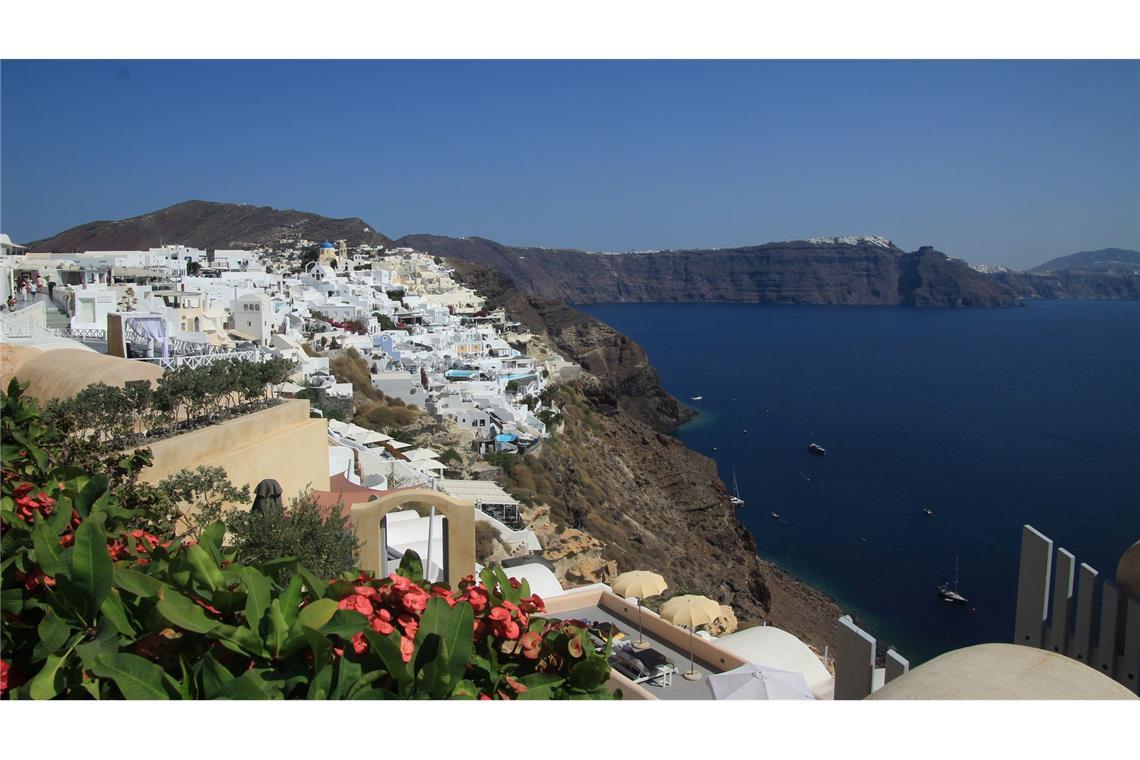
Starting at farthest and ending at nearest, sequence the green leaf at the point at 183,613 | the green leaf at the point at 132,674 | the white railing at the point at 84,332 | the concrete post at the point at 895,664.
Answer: the white railing at the point at 84,332 → the concrete post at the point at 895,664 → the green leaf at the point at 183,613 → the green leaf at the point at 132,674

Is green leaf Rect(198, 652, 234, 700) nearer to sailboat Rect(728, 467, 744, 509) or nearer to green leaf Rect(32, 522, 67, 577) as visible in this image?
green leaf Rect(32, 522, 67, 577)

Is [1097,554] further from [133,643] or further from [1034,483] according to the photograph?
[133,643]

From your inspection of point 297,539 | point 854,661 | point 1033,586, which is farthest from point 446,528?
point 1033,586

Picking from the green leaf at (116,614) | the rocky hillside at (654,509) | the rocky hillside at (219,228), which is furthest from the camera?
the rocky hillside at (219,228)

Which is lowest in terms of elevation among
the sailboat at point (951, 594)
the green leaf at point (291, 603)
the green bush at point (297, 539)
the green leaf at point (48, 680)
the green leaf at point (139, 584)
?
the sailboat at point (951, 594)

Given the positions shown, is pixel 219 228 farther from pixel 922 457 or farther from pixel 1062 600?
pixel 1062 600

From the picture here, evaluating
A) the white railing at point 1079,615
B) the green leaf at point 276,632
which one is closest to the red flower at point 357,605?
the green leaf at point 276,632

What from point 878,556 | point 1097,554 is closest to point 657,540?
point 878,556

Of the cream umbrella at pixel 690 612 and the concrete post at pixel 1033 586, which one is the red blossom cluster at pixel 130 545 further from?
the cream umbrella at pixel 690 612

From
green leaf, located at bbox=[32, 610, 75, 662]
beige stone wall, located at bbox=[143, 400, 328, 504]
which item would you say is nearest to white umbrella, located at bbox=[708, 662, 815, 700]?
beige stone wall, located at bbox=[143, 400, 328, 504]
